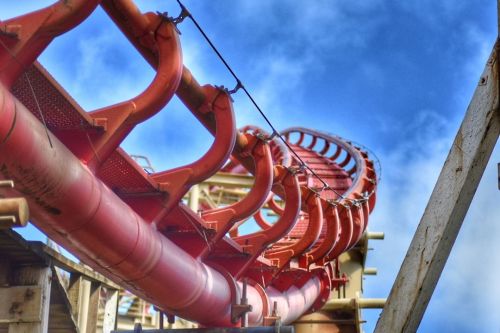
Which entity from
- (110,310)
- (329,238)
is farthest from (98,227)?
(329,238)

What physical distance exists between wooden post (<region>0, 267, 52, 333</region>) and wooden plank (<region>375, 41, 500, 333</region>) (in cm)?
337

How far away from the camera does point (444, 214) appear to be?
2.82 m

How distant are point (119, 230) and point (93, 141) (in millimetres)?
601

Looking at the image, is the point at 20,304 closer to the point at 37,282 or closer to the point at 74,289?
the point at 37,282

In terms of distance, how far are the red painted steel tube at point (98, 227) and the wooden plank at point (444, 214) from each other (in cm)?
191

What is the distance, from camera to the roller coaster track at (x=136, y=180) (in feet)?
13.0

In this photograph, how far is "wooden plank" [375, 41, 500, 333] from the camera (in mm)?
2797

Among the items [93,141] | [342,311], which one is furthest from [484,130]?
[342,311]

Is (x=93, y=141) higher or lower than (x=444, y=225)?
higher

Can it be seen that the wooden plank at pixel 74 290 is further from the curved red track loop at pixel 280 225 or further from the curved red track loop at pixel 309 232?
the curved red track loop at pixel 309 232

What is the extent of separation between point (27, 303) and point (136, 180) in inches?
46.1

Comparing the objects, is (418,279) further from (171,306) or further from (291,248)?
(291,248)

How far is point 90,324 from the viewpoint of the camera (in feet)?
24.3

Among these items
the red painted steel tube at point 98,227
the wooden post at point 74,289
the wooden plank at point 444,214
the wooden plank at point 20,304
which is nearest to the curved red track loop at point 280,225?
the red painted steel tube at point 98,227
